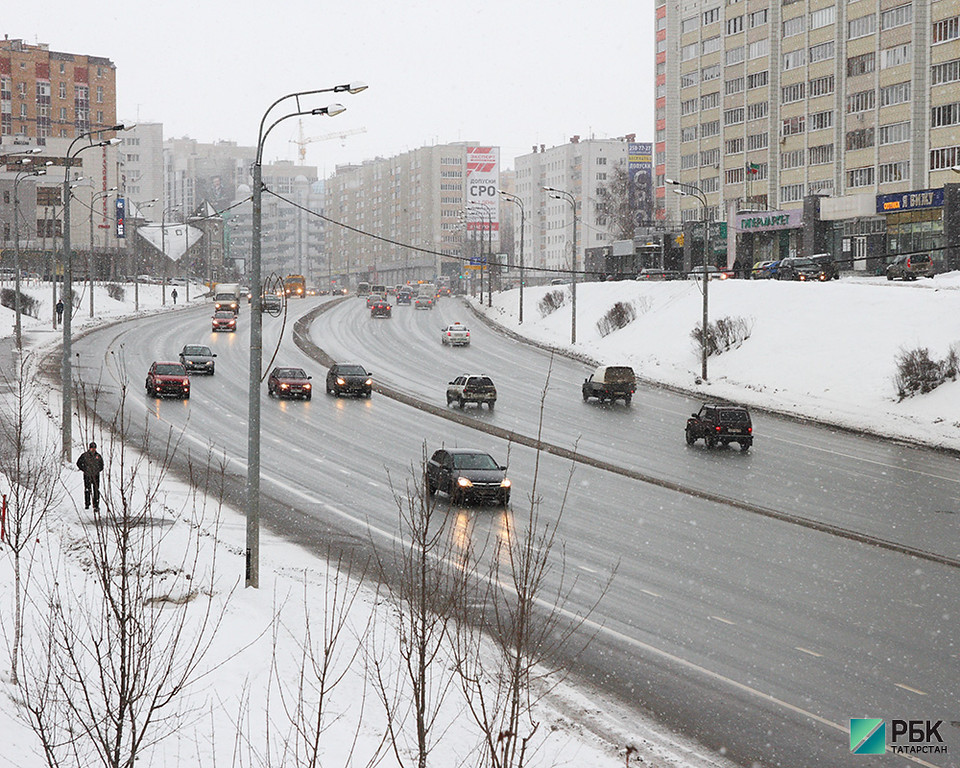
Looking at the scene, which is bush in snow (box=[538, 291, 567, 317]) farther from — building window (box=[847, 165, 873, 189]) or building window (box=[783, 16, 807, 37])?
building window (box=[783, 16, 807, 37])

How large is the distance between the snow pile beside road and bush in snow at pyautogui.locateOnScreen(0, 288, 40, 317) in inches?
1454

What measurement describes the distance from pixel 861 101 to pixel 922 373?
48.4m

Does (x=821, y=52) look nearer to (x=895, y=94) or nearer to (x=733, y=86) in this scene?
(x=895, y=94)

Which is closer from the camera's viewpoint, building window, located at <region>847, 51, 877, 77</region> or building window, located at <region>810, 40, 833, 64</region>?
building window, located at <region>847, 51, 877, 77</region>

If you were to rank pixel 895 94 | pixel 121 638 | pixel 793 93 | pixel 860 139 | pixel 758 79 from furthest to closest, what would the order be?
pixel 758 79 → pixel 793 93 → pixel 860 139 → pixel 895 94 → pixel 121 638

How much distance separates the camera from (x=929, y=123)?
259 ft

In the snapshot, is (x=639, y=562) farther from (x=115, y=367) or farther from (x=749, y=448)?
(x=115, y=367)

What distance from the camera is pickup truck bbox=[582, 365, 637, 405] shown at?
47.1 meters

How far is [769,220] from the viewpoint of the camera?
89250mm

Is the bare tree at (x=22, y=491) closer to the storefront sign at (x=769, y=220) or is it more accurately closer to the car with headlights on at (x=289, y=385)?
the car with headlights on at (x=289, y=385)

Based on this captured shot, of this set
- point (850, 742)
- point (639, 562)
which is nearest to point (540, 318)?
point (639, 562)

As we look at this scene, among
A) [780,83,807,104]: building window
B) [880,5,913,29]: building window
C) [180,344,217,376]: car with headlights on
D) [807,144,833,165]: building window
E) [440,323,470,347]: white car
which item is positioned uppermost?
[880,5,913,29]: building window

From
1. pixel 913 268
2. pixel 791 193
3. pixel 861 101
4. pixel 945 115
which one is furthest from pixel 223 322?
pixel 945 115

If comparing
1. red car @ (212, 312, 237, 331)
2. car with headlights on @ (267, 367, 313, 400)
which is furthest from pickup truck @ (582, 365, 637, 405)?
red car @ (212, 312, 237, 331)
